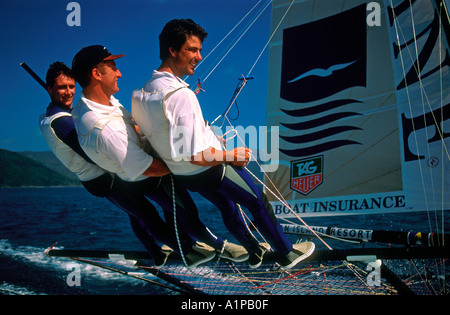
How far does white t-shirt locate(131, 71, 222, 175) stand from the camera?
204cm

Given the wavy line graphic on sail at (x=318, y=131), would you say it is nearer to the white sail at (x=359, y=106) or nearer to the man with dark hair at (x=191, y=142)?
the white sail at (x=359, y=106)

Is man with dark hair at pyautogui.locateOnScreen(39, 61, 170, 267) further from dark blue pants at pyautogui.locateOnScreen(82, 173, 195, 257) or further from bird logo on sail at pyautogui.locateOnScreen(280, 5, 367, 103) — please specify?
bird logo on sail at pyautogui.locateOnScreen(280, 5, 367, 103)

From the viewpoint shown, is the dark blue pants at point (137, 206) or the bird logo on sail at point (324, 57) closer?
the dark blue pants at point (137, 206)

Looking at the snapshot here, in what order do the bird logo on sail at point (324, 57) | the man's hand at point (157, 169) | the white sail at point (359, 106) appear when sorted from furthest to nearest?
1. the bird logo on sail at point (324, 57)
2. the white sail at point (359, 106)
3. the man's hand at point (157, 169)

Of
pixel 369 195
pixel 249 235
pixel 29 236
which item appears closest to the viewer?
pixel 249 235

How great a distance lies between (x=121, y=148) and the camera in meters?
2.11

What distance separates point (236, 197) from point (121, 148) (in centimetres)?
79

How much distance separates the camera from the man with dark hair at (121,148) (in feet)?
6.98

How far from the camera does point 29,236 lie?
1413 cm

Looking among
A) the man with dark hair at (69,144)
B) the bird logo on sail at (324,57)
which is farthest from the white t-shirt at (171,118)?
the bird logo on sail at (324,57)

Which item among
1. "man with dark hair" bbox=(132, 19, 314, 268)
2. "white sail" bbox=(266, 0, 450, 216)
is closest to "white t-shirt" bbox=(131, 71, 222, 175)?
"man with dark hair" bbox=(132, 19, 314, 268)
